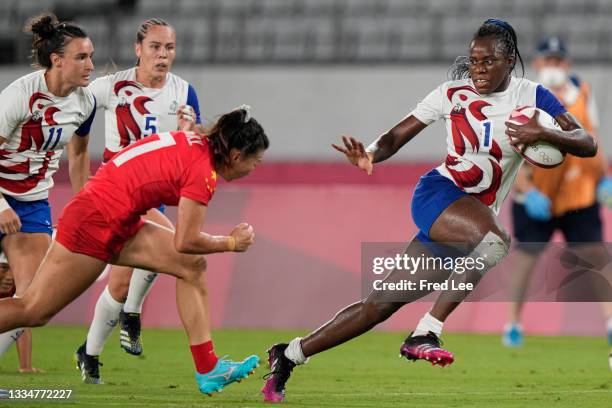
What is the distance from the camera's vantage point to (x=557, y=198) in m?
11.4

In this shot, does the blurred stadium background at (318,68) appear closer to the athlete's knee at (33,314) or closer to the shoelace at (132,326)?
the shoelace at (132,326)

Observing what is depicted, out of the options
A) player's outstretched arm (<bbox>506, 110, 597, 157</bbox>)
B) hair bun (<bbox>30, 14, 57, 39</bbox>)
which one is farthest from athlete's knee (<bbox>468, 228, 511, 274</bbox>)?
hair bun (<bbox>30, 14, 57, 39</bbox>)

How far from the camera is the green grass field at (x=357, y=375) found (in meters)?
6.97

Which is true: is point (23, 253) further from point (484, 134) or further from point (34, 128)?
point (484, 134)

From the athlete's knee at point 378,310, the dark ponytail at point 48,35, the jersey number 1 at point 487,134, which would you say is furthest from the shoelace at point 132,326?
the jersey number 1 at point 487,134

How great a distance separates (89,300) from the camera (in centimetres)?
1198

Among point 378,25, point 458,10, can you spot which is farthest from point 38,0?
point 458,10

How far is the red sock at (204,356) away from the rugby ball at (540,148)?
2.10m

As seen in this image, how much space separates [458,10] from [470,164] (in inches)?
→ 420

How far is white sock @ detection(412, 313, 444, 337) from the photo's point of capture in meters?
6.74

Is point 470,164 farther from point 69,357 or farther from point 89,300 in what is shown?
point 89,300

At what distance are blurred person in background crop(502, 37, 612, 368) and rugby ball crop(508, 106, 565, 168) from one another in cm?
441

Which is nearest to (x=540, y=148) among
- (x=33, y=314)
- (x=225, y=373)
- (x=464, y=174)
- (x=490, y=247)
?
(x=464, y=174)

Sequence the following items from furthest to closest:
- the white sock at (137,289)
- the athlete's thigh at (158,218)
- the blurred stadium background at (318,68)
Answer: the blurred stadium background at (318,68) → the white sock at (137,289) → the athlete's thigh at (158,218)
